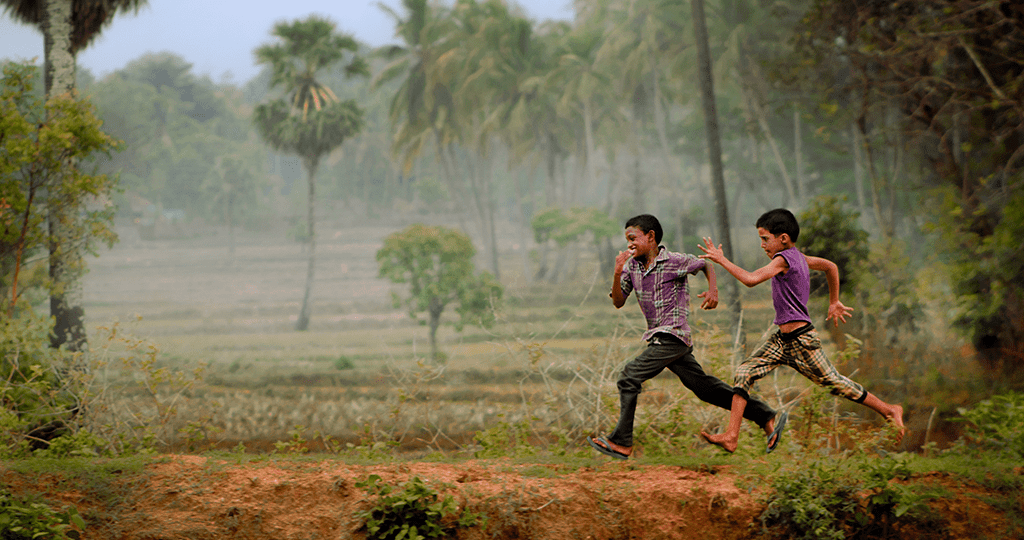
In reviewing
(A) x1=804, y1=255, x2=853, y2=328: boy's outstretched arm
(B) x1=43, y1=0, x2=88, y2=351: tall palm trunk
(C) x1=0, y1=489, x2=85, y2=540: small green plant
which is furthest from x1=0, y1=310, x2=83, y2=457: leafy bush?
(A) x1=804, y1=255, x2=853, y2=328: boy's outstretched arm

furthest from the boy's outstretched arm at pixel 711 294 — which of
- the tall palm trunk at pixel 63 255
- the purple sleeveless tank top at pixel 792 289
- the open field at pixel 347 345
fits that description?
the tall palm trunk at pixel 63 255

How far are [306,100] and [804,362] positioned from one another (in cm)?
2498

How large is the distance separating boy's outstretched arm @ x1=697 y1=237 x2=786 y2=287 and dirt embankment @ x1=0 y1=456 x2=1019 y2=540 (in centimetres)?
181

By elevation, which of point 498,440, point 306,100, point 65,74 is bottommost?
point 498,440

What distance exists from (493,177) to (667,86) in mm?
17204

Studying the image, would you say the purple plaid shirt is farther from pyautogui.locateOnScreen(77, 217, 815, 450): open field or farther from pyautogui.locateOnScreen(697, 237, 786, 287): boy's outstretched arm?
pyautogui.locateOnScreen(77, 217, 815, 450): open field

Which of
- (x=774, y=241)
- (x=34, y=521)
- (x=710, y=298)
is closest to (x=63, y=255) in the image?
(x=34, y=521)

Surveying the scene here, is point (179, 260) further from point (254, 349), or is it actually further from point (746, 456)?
point (746, 456)

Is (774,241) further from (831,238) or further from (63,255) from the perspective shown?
(63,255)

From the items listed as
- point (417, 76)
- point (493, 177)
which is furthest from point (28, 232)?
point (493, 177)

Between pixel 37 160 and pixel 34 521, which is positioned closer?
pixel 34 521

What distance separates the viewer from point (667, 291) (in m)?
3.98

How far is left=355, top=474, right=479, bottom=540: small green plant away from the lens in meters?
4.27

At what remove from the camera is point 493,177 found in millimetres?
46688
